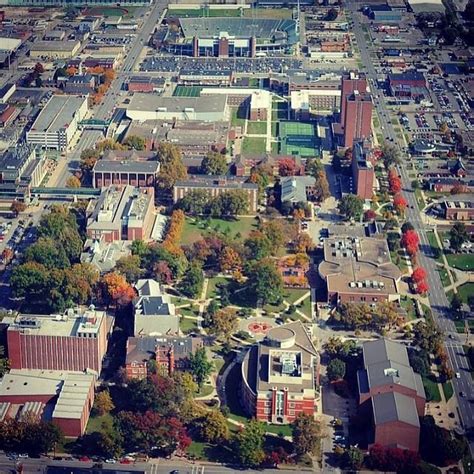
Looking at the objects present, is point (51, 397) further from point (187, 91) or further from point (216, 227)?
point (187, 91)

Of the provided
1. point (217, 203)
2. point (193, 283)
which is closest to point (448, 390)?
point (193, 283)

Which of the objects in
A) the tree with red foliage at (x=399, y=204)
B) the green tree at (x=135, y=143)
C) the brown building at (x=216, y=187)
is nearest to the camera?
the tree with red foliage at (x=399, y=204)

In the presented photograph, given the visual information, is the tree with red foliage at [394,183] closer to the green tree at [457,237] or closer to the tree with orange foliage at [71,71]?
the green tree at [457,237]

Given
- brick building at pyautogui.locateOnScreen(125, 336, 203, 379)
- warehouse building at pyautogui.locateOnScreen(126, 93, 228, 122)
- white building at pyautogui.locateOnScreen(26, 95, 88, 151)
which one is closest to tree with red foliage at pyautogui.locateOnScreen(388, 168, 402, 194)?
warehouse building at pyautogui.locateOnScreen(126, 93, 228, 122)

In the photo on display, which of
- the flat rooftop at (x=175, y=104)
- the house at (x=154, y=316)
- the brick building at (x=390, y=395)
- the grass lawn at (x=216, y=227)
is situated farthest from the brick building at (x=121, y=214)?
the brick building at (x=390, y=395)

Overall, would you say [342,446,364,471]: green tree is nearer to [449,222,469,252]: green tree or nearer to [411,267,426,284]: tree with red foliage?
[411,267,426,284]: tree with red foliage
